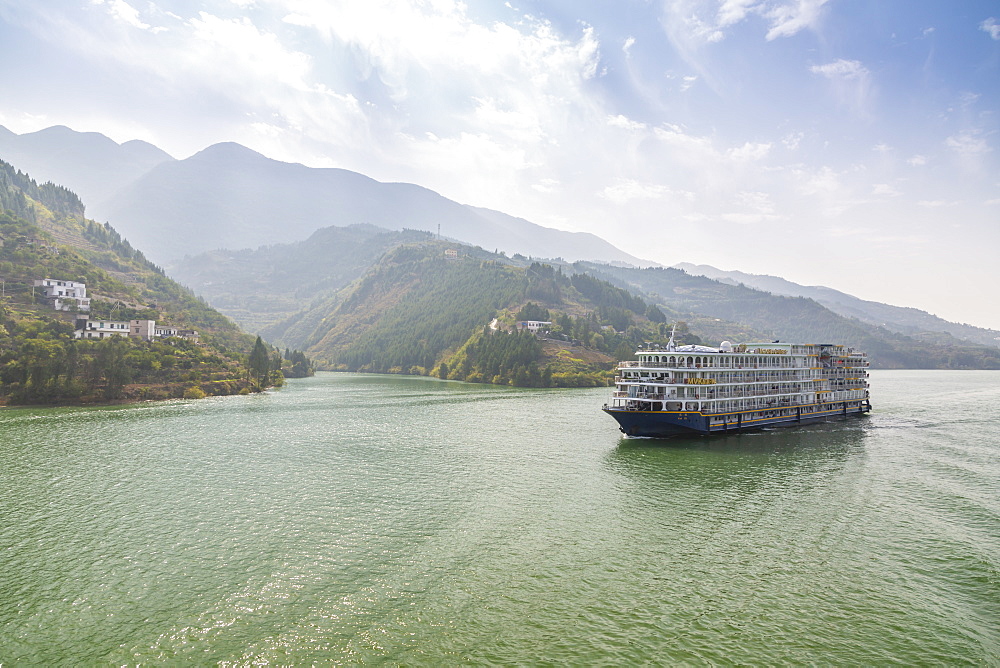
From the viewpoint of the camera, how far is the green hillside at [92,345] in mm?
86125

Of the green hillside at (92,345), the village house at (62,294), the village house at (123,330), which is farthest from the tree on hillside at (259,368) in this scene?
the village house at (62,294)

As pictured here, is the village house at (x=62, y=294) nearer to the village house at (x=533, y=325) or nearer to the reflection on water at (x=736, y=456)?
the reflection on water at (x=736, y=456)

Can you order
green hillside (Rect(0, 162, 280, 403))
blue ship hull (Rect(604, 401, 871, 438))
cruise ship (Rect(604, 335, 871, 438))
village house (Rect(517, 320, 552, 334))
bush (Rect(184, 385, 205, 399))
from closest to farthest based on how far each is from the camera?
blue ship hull (Rect(604, 401, 871, 438)) → cruise ship (Rect(604, 335, 871, 438)) → green hillside (Rect(0, 162, 280, 403)) → bush (Rect(184, 385, 205, 399)) → village house (Rect(517, 320, 552, 334))

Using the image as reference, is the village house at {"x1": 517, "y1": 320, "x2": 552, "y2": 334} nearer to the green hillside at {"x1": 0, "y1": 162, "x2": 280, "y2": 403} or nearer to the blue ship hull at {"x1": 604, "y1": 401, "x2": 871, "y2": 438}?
the green hillside at {"x1": 0, "y1": 162, "x2": 280, "y2": 403}

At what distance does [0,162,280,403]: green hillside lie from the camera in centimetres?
8612

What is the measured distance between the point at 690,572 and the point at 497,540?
11308mm

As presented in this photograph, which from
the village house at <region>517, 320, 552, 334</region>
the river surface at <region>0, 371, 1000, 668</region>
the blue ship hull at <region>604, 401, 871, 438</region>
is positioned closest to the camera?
the river surface at <region>0, 371, 1000, 668</region>

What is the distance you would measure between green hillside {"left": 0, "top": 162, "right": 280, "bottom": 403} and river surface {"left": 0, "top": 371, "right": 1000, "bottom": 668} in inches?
1272

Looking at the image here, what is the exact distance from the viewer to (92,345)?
318 ft

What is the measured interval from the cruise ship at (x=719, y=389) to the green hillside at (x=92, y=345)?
89736mm

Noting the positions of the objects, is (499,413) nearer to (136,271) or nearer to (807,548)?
(807,548)

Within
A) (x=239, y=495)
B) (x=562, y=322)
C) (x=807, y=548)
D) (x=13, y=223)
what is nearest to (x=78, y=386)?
(x=239, y=495)

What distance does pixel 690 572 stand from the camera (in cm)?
2775

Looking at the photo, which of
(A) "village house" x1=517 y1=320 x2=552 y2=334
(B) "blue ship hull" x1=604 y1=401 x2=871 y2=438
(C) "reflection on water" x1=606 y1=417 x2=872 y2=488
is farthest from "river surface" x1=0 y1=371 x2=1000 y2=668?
(A) "village house" x1=517 y1=320 x2=552 y2=334
